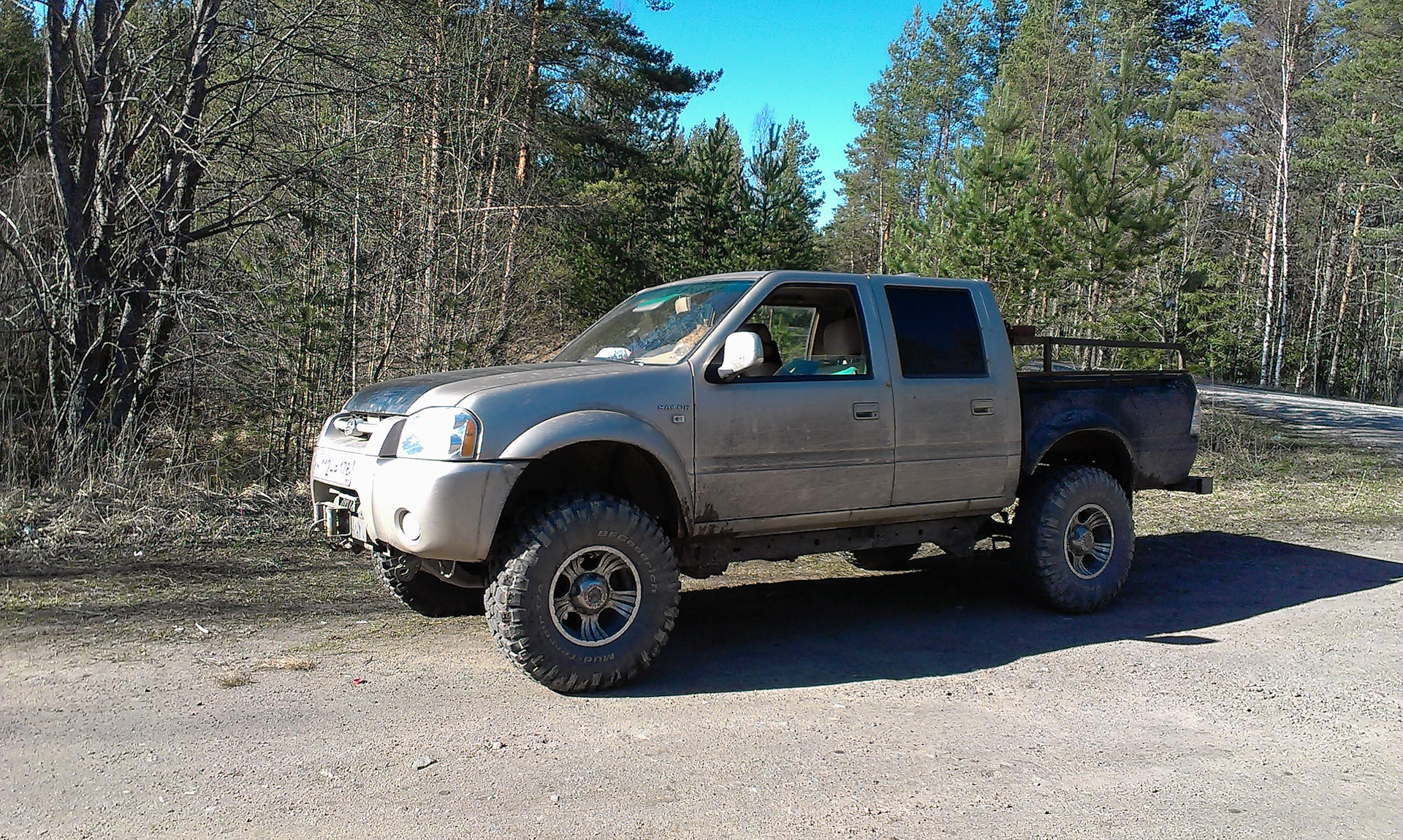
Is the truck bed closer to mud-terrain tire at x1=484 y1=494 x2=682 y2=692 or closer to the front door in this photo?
the front door

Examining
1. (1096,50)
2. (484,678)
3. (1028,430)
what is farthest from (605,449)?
(1096,50)

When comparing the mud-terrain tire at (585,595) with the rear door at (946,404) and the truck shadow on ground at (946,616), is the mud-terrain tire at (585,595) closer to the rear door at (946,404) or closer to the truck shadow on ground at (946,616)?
the truck shadow on ground at (946,616)

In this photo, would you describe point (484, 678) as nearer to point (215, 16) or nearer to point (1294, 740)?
point (1294, 740)

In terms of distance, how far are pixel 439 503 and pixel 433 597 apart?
172 centimetres

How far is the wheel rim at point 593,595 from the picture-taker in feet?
15.3

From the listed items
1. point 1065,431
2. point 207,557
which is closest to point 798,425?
point 1065,431

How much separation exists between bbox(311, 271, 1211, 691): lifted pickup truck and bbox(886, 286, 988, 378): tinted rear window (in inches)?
0.6

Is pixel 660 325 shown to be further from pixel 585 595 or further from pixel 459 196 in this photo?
pixel 459 196

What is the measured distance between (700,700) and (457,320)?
706 cm

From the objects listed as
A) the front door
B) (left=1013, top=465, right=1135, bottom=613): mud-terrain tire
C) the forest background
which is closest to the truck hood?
the front door

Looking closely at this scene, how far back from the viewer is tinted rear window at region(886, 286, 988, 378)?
5895 mm

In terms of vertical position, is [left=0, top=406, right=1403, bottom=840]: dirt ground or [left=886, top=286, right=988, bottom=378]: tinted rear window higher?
[left=886, top=286, right=988, bottom=378]: tinted rear window

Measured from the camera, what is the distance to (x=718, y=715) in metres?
4.43

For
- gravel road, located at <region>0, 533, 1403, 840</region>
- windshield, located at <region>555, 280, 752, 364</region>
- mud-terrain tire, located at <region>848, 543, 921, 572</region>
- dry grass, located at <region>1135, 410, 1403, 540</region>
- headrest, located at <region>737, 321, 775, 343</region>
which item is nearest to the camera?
gravel road, located at <region>0, 533, 1403, 840</region>
